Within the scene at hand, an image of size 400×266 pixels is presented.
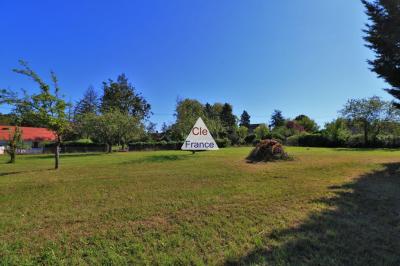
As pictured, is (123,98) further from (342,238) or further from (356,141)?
(342,238)

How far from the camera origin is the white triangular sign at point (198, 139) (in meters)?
18.5

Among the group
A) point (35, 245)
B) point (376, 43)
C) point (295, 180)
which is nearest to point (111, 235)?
point (35, 245)

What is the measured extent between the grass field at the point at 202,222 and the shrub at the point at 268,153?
5746 millimetres

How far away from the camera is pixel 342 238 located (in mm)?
4484

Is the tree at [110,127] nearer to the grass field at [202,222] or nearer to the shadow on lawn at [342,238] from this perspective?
the grass field at [202,222]

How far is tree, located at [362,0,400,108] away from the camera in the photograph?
10.8 meters

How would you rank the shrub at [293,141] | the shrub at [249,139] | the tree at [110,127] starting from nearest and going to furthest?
the tree at [110,127], the shrub at [293,141], the shrub at [249,139]

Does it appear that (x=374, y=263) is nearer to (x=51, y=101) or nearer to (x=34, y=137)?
(x=51, y=101)

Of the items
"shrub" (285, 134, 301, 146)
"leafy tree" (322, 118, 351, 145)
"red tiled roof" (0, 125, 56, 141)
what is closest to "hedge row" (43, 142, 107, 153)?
"red tiled roof" (0, 125, 56, 141)

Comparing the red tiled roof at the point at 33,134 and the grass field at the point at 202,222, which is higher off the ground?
the red tiled roof at the point at 33,134

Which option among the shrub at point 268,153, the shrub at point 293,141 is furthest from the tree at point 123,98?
the shrub at point 268,153

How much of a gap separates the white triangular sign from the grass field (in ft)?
32.0

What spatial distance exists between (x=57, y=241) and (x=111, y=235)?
81 cm

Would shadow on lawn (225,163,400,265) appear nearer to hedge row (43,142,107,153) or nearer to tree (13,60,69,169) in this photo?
tree (13,60,69,169)
